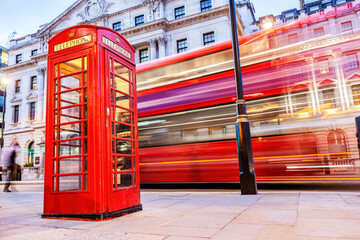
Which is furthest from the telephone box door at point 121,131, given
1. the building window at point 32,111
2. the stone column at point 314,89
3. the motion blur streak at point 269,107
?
the building window at point 32,111

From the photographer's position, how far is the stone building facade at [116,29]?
2681 cm

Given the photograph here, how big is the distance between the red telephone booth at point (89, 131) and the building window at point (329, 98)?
4.55 meters

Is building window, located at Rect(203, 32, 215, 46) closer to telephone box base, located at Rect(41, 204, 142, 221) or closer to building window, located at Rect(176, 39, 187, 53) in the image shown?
building window, located at Rect(176, 39, 187, 53)

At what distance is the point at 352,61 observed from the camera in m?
6.04

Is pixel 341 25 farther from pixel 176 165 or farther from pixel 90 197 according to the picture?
pixel 90 197

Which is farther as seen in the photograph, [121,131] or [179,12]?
[179,12]

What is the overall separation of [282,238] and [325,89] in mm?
4903

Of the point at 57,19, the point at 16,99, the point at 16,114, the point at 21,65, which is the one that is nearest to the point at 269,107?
the point at 57,19

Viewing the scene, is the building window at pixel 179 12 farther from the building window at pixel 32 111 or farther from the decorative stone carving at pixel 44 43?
the building window at pixel 32 111

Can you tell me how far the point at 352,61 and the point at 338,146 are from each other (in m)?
1.99

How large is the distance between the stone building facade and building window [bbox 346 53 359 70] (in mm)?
20038

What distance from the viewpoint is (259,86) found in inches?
267

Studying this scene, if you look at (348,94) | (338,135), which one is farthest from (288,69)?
(338,135)

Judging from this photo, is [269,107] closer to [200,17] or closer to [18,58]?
[200,17]
